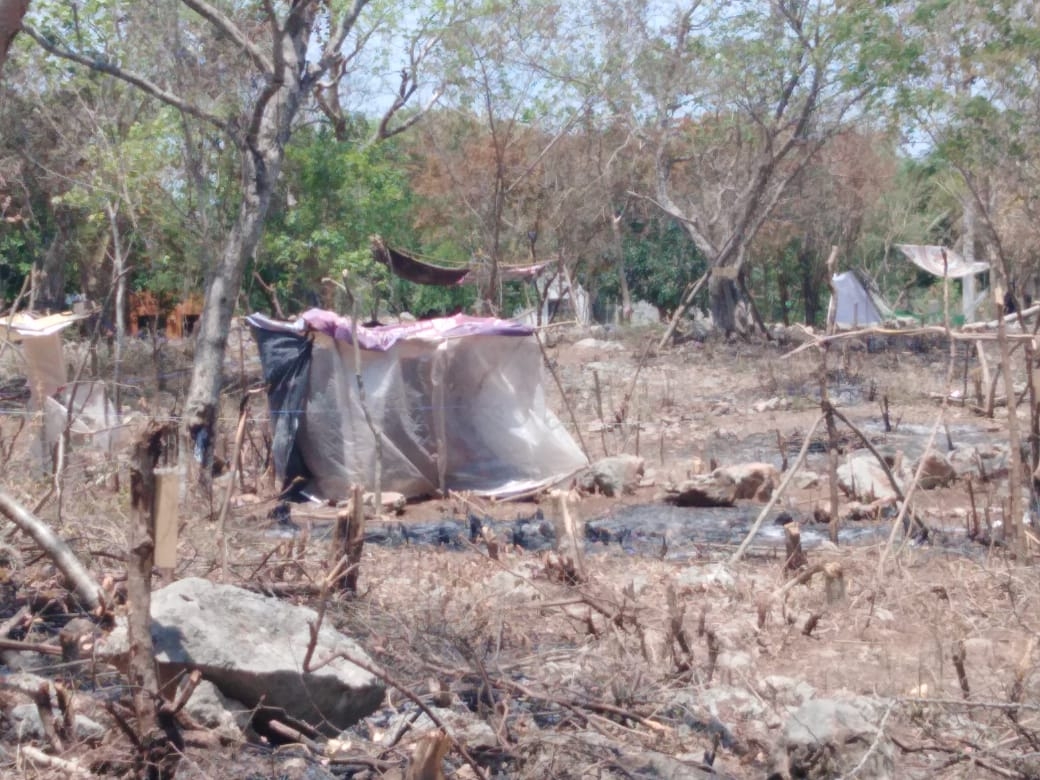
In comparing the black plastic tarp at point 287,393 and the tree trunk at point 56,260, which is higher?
the tree trunk at point 56,260

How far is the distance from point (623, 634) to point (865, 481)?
4.62 m

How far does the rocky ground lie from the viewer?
399cm

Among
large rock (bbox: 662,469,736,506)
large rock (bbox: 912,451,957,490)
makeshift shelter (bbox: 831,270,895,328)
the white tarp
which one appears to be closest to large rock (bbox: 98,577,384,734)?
large rock (bbox: 662,469,736,506)

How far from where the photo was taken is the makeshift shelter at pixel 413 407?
33.3ft

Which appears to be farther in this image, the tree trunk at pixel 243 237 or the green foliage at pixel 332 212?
the green foliage at pixel 332 212

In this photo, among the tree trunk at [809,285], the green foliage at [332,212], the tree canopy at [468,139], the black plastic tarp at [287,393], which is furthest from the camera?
the tree trunk at [809,285]

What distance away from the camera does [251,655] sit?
13.3 ft

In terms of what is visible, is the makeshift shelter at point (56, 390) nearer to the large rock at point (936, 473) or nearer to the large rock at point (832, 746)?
the large rock at point (832, 746)

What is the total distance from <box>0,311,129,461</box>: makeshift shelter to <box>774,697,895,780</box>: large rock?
5.66 metres

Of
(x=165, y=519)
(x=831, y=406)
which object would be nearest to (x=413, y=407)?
(x=831, y=406)

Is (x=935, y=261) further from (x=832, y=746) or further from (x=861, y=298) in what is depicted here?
(x=832, y=746)

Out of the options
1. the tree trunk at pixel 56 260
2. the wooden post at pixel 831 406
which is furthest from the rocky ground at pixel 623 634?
the tree trunk at pixel 56 260

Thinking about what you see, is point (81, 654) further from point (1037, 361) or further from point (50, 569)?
point (1037, 361)

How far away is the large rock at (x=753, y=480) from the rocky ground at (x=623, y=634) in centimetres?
3
